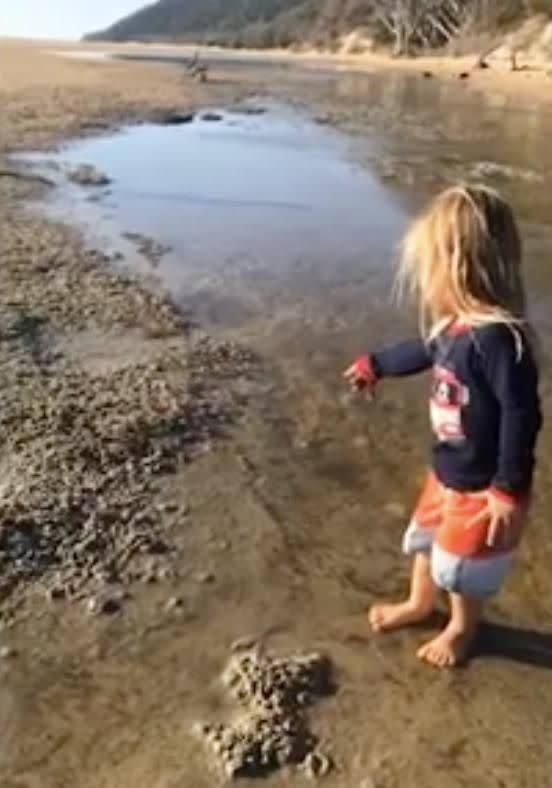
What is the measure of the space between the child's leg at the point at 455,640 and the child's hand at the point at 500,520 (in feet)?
1.00

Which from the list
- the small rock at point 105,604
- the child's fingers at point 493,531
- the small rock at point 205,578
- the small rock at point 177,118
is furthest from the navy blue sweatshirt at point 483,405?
the small rock at point 177,118

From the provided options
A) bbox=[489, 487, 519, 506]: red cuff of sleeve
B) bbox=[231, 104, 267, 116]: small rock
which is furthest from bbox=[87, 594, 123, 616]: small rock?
bbox=[231, 104, 267, 116]: small rock

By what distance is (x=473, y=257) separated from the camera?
357 centimetres

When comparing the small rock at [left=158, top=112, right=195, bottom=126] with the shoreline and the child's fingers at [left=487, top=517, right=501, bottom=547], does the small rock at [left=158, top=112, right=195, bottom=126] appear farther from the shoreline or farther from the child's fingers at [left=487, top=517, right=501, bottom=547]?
the child's fingers at [left=487, top=517, right=501, bottom=547]

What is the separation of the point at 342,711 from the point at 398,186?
1267 cm

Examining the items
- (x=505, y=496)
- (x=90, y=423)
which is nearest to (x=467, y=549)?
(x=505, y=496)

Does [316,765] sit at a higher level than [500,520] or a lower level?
lower

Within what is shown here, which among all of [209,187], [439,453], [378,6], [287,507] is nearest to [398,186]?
[209,187]

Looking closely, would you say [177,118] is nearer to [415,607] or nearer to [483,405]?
[415,607]

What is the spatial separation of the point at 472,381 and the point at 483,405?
8 centimetres

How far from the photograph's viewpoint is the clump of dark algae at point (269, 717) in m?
3.40

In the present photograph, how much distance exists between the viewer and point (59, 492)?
488 centimetres

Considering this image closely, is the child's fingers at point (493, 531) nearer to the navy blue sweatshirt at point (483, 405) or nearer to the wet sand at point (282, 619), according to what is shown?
the navy blue sweatshirt at point (483, 405)

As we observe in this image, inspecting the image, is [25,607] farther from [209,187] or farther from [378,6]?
[378,6]
